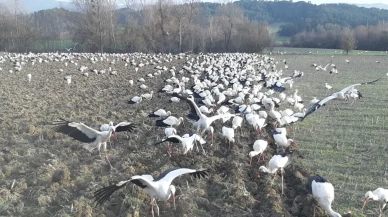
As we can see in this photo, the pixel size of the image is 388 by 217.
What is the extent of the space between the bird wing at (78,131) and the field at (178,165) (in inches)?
17.2

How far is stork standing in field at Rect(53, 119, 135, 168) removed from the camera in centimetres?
713

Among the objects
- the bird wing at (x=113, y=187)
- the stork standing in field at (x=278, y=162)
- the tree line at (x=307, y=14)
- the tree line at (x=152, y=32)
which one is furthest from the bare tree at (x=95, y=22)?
the tree line at (x=307, y=14)

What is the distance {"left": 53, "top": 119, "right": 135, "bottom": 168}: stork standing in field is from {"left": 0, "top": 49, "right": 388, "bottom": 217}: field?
0.96 feet

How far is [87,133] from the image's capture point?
24.4 feet

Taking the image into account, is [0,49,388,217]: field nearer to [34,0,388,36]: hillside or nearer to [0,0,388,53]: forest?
[0,0,388,53]: forest

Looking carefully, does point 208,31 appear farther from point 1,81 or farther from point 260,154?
point 260,154

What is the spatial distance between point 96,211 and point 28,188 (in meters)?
1.38

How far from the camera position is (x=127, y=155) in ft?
25.8

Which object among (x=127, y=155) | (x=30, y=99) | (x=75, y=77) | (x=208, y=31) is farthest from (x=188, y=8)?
(x=127, y=155)

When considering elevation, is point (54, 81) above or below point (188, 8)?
below

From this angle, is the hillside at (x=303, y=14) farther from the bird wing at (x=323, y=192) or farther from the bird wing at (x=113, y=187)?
the bird wing at (x=323, y=192)

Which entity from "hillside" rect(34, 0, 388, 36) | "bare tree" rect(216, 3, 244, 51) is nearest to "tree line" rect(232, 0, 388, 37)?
"hillside" rect(34, 0, 388, 36)

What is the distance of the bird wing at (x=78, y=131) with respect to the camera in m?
7.11

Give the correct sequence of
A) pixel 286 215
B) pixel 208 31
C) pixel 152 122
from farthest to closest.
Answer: pixel 208 31, pixel 152 122, pixel 286 215
